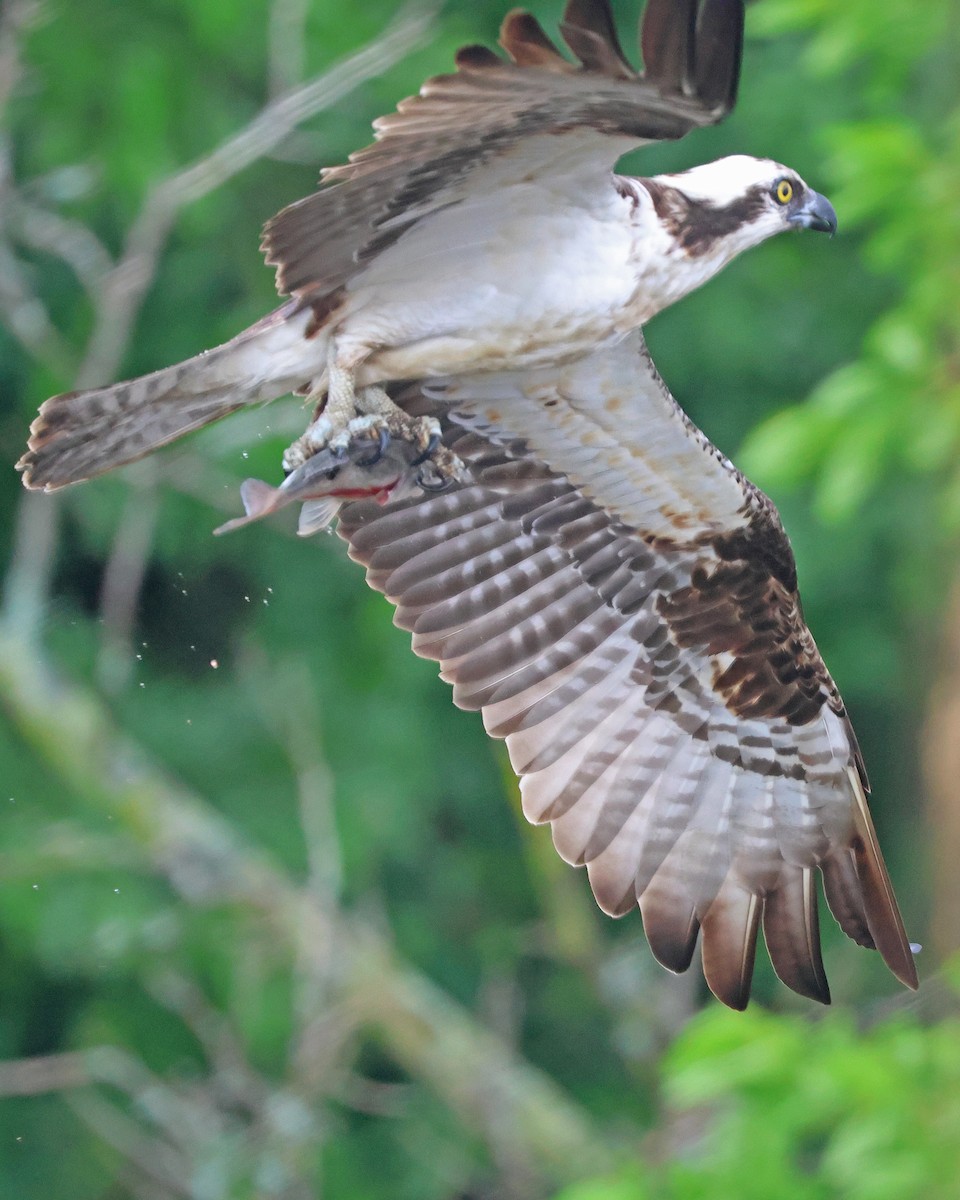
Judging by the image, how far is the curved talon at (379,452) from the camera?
4.11 meters

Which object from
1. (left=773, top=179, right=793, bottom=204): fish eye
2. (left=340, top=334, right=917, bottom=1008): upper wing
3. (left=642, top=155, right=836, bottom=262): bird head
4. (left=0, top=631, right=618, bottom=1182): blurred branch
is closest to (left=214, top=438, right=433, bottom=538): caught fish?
(left=340, top=334, right=917, bottom=1008): upper wing

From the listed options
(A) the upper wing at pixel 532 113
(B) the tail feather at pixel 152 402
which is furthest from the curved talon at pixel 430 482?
(A) the upper wing at pixel 532 113

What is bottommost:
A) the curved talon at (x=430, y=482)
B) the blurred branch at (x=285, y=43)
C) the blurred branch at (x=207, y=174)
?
the curved talon at (x=430, y=482)

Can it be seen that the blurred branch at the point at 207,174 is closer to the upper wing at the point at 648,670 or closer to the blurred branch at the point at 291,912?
the blurred branch at the point at 291,912

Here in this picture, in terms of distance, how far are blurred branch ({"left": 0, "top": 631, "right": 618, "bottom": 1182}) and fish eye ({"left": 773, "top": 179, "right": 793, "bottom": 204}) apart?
485 cm

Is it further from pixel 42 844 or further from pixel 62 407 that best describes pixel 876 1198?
pixel 42 844

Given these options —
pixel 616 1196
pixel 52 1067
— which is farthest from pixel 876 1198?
pixel 52 1067

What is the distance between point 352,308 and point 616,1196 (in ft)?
10.7

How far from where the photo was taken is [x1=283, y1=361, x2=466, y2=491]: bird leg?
4.09m

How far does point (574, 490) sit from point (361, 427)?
0.95 meters

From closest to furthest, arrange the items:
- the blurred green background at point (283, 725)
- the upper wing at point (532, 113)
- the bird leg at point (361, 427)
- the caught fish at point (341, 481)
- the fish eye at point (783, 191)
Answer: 1. the upper wing at point (532, 113)
2. the caught fish at point (341, 481)
3. the bird leg at point (361, 427)
4. the fish eye at point (783, 191)
5. the blurred green background at point (283, 725)

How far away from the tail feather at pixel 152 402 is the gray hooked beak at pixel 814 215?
1129 millimetres

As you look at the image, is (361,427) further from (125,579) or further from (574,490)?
(125,579)

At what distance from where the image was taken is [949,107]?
24.0 ft
